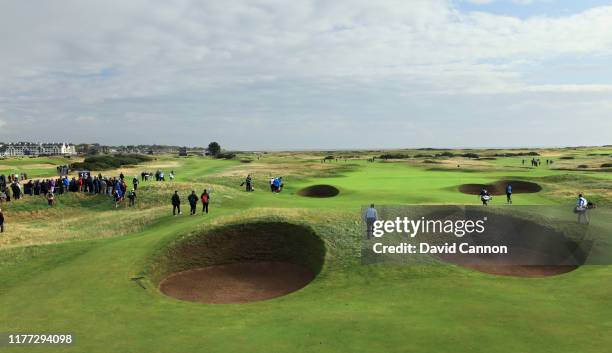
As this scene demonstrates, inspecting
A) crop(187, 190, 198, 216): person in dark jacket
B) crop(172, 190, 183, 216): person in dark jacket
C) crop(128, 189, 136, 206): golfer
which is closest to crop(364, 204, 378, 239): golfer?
crop(187, 190, 198, 216): person in dark jacket

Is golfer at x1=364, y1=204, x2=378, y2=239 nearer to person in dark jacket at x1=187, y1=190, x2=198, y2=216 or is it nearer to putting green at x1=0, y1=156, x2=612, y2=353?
putting green at x1=0, y1=156, x2=612, y2=353

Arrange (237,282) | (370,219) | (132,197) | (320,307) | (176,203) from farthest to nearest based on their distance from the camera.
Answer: (132,197) → (176,203) → (370,219) → (237,282) → (320,307)

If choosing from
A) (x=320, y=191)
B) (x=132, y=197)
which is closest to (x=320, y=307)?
(x=132, y=197)

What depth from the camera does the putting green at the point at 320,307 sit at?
13734 mm

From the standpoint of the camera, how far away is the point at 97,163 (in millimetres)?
100688

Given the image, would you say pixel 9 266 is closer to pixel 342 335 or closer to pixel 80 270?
pixel 80 270

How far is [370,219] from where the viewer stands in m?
26.1

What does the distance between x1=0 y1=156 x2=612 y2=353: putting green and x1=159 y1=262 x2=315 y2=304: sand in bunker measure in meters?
1.99

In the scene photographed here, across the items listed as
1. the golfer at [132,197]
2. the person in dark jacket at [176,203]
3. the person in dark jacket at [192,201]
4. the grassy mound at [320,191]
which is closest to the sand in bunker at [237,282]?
the person in dark jacket at [192,201]

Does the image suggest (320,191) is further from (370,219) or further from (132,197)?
(370,219)

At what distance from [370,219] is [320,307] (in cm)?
956

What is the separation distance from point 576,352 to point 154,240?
23.8 meters

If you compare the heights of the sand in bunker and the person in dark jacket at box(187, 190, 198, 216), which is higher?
the person in dark jacket at box(187, 190, 198, 216)

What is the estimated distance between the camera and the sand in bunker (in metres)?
22.6
